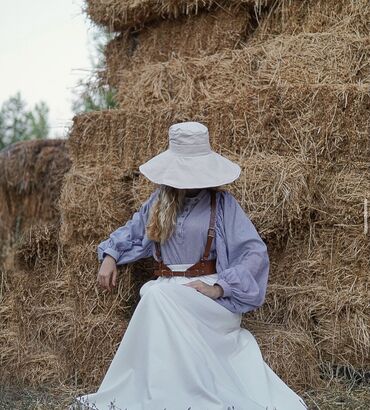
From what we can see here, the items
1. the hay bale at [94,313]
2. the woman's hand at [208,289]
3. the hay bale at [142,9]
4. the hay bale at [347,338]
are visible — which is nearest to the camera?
the woman's hand at [208,289]

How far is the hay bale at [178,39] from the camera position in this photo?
218 inches

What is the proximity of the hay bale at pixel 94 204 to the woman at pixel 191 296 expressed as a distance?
486mm

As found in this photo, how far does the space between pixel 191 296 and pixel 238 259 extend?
1.15 ft

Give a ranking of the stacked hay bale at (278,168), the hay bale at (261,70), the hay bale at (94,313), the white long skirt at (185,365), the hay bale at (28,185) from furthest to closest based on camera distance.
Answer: the hay bale at (28,185)
the hay bale at (261,70)
the hay bale at (94,313)
the stacked hay bale at (278,168)
the white long skirt at (185,365)

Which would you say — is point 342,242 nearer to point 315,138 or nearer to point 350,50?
point 315,138

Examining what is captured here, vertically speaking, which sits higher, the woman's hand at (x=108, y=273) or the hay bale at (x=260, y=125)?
the hay bale at (x=260, y=125)

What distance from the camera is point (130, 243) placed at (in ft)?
14.6

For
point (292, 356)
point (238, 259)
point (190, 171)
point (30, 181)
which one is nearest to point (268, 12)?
point (190, 171)

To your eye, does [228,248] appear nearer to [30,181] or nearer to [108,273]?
[108,273]

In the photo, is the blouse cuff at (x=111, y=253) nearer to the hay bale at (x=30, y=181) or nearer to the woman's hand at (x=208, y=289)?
the woman's hand at (x=208, y=289)

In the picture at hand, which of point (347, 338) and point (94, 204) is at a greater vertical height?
point (94, 204)

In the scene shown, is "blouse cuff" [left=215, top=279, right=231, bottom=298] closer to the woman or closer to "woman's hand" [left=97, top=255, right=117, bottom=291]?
the woman

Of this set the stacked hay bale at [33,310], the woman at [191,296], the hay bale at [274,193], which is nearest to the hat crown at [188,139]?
the woman at [191,296]

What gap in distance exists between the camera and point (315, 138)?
4617mm
